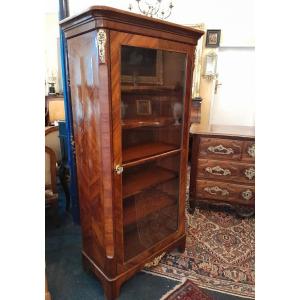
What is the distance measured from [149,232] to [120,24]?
118cm

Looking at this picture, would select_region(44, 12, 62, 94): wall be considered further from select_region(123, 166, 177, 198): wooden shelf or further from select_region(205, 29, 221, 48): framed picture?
select_region(123, 166, 177, 198): wooden shelf

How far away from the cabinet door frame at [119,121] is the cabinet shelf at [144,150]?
85mm

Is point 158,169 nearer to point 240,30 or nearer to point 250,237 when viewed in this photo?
point 250,237

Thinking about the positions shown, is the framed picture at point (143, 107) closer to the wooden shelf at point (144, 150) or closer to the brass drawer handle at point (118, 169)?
the wooden shelf at point (144, 150)

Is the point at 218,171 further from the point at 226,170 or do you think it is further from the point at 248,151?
the point at 248,151

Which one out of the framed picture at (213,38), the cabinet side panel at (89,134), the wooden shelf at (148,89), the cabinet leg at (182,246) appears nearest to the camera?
the cabinet side panel at (89,134)

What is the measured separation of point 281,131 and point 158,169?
1.03 meters

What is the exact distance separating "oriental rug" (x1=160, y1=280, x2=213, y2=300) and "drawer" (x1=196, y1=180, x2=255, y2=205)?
817 millimetres

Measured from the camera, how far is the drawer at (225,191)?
199 centimetres

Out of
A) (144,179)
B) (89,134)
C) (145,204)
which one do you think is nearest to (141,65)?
(89,134)

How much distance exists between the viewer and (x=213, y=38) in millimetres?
3633

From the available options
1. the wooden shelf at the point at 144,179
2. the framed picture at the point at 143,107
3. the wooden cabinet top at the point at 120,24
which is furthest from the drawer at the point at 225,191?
the wooden cabinet top at the point at 120,24

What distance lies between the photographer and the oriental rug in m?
1.35

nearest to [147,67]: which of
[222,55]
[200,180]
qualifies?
[200,180]
